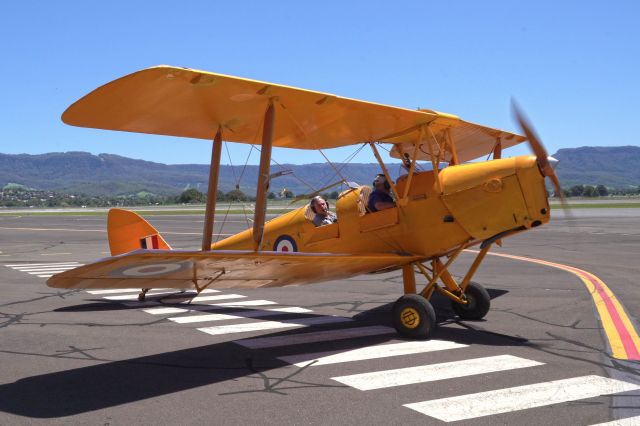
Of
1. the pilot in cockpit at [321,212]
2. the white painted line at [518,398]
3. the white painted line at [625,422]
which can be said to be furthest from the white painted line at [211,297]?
the white painted line at [625,422]

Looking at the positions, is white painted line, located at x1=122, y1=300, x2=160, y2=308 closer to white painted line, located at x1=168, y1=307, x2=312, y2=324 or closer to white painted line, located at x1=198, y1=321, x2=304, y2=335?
white painted line, located at x1=168, y1=307, x2=312, y2=324

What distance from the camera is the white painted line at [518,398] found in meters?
4.78

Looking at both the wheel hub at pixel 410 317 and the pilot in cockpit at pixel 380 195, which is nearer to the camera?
the wheel hub at pixel 410 317

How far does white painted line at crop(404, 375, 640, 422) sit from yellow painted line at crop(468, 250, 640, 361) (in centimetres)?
122

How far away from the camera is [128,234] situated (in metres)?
9.98

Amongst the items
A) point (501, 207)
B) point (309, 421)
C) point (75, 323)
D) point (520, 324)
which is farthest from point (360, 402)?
point (75, 323)

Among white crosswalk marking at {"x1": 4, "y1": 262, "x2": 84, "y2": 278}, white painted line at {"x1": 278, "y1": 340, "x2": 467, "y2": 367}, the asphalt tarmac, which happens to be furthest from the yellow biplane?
white crosswalk marking at {"x1": 4, "y1": 262, "x2": 84, "y2": 278}

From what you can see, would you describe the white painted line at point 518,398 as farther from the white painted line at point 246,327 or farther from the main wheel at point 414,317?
the white painted line at point 246,327

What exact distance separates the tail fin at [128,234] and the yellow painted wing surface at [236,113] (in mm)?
2254

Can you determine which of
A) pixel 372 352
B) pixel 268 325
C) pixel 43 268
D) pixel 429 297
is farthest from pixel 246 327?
pixel 43 268

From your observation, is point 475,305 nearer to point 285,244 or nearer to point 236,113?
point 285,244

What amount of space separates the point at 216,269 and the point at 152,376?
1378mm

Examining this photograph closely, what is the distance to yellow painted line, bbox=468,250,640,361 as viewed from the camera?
672 cm

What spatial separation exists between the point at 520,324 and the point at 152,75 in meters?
5.83
